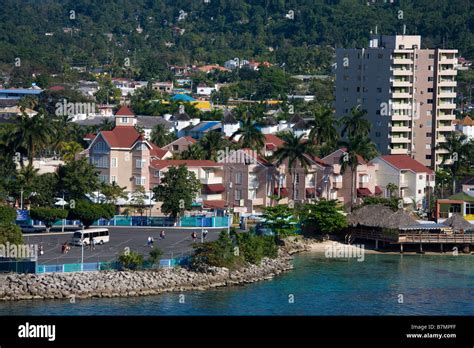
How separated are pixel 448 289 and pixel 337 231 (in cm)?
1096

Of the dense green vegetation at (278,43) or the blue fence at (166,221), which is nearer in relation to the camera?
the blue fence at (166,221)

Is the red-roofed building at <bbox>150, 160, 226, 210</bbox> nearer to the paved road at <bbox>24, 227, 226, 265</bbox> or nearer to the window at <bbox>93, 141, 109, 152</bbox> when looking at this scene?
the window at <bbox>93, 141, 109, 152</bbox>

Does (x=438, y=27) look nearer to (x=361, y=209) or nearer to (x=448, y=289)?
(x=361, y=209)

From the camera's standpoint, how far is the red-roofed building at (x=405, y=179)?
202 feet

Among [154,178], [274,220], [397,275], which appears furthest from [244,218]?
[397,275]

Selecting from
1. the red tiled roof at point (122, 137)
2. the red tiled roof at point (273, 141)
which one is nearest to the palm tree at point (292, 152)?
the red tiled roof at point (122, 137)

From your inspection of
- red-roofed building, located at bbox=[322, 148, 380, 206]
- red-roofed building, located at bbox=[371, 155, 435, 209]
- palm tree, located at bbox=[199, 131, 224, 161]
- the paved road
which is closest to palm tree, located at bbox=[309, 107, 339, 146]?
red-roofed building, located at bbox=[322, 148, 380, 206]

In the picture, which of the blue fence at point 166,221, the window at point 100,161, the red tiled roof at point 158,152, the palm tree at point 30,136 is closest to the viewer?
the blue fence at point 166,221

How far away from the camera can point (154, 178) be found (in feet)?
→ 183

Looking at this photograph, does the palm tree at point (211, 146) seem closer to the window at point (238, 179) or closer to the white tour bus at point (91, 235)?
the window at point (238, 179)

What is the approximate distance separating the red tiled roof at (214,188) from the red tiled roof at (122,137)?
4251 mm

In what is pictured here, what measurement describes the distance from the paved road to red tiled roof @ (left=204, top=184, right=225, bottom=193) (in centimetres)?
731

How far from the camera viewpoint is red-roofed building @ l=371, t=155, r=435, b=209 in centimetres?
6162

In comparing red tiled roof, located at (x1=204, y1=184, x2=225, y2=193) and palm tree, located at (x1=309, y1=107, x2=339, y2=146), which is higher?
palm tree, located at (x1=309, y1=107, x2=339, y2=146)
